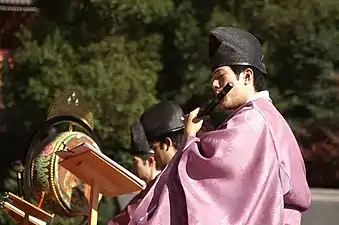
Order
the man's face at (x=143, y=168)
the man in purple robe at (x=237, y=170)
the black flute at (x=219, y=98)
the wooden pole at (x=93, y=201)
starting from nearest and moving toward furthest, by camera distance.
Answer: the man in purple robe at (x=237, y=170)
the black flute at (x=219, y=98)
the wooden pole at (x=93, y=201)
the man's face at (x=143, y=168)

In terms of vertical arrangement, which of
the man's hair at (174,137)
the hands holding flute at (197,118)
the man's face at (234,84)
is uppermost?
the man's face at (234,84)

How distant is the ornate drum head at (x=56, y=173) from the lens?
4.87 meters

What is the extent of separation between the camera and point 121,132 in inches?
279

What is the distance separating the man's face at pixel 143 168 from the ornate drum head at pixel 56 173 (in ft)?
1.54

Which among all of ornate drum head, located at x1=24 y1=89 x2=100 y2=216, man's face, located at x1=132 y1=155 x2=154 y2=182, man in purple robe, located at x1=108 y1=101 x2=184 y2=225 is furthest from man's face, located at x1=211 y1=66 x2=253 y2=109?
ornate drum head, located at x1=24 y1=89 x2=100 y2=216

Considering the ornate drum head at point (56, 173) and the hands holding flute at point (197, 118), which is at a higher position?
the hands holding flute at point (197, 118)

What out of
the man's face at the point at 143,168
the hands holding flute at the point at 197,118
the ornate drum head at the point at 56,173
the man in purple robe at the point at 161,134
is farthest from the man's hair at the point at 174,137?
the hands holding flute at the point at 197,118

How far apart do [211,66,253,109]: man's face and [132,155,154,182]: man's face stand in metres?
1.26

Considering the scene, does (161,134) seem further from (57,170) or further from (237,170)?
(237,170)

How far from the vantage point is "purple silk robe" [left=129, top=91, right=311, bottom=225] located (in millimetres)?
2879

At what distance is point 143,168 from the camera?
434cm

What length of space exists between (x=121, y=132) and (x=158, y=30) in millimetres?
967

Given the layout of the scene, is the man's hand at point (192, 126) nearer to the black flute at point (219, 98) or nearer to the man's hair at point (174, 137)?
the black flute at point (219, 98)

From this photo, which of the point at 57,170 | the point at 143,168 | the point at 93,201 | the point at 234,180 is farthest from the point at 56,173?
the point at 234,180
